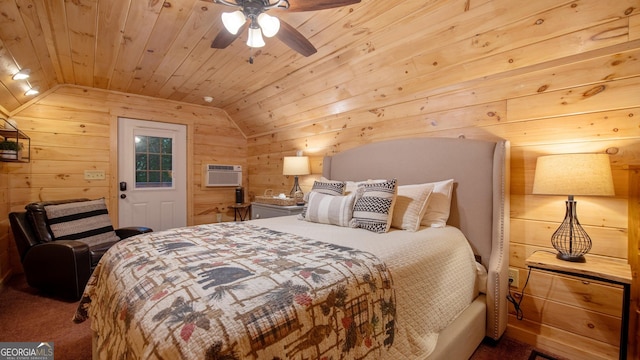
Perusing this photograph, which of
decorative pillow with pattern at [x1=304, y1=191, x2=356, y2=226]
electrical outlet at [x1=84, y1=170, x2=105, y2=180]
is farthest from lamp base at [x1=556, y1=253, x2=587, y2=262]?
electrical outlet at [x1=84, y1=170, x2=105, y2=180]

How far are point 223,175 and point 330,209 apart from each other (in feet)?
9.63

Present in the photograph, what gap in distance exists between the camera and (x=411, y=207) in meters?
2.06

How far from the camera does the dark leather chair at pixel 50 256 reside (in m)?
2.35

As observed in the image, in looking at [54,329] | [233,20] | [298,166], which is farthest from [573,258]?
[54,329]

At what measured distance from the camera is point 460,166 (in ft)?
7.07

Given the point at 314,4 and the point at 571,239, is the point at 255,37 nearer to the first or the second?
the point at 314,4

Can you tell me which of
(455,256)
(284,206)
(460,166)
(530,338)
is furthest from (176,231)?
(530,338)

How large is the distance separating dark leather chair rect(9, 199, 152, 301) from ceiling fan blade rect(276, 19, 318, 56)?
2381 millimetres

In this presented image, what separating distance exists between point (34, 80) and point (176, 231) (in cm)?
245

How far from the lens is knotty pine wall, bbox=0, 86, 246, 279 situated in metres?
3.13

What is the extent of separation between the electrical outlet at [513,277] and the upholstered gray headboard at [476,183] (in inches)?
4.6

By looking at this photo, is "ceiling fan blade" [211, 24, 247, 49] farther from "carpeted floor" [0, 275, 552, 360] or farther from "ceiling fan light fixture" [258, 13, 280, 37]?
"carpeted floor" [0, 275, 552, 360]

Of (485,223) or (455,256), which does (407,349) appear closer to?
(455,256)

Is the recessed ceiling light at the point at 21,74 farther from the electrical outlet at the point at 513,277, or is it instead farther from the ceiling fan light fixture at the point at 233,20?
the electrical outlet at the point at 513,277
